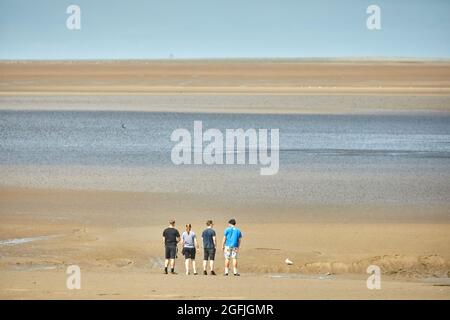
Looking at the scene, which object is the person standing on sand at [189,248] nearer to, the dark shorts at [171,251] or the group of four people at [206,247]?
the group of four people at [206,247]

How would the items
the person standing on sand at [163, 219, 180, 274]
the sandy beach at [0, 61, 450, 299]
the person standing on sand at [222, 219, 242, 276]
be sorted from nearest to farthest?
the sandy beach at [0, 61, 450, 299], the person standing on sand at [222, 219, 242, 276], the person standing on sand at [163, 219, 180, 274]

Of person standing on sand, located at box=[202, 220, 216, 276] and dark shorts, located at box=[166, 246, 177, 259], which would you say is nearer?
person standing on sand, located at box=[202, 220, 216, 276]

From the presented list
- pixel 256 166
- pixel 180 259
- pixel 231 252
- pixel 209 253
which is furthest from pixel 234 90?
pixel 231 252

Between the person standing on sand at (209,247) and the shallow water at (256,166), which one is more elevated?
the shallow water at (256,166)

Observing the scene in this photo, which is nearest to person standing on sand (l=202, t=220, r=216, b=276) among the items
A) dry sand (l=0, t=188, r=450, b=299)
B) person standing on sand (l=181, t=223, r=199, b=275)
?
person standing on sand (l=181, t=223, r=199, b=275)

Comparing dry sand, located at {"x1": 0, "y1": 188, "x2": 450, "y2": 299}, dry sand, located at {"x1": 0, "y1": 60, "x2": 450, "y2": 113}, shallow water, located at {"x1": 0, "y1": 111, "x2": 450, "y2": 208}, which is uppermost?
dry sand, located at {"x1": 0, "y1": 60, "x2": 450, "y2": 113}

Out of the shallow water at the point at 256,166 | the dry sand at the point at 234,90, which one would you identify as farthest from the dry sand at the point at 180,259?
the dry sand at the point at 234,90

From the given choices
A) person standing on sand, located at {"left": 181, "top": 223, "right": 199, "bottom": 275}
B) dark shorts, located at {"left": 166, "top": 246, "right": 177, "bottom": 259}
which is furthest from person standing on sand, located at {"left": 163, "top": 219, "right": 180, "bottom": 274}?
person standing on sand, located at {"left": 181, "top": 223, "right": 199, "bottom": 275}

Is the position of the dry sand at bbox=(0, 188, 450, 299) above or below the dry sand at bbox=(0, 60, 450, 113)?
below

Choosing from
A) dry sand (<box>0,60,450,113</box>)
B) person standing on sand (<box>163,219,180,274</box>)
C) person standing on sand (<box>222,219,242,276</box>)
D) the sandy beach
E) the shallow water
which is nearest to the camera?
the sandy beach

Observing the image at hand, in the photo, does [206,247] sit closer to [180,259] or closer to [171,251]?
[171,251]

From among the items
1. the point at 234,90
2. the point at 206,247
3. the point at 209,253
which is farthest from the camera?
the point at 234,90

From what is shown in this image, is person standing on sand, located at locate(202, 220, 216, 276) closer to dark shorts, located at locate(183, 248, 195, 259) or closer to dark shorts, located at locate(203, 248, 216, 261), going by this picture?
dark shorts, located at locate(203, 248, 216, 261)
